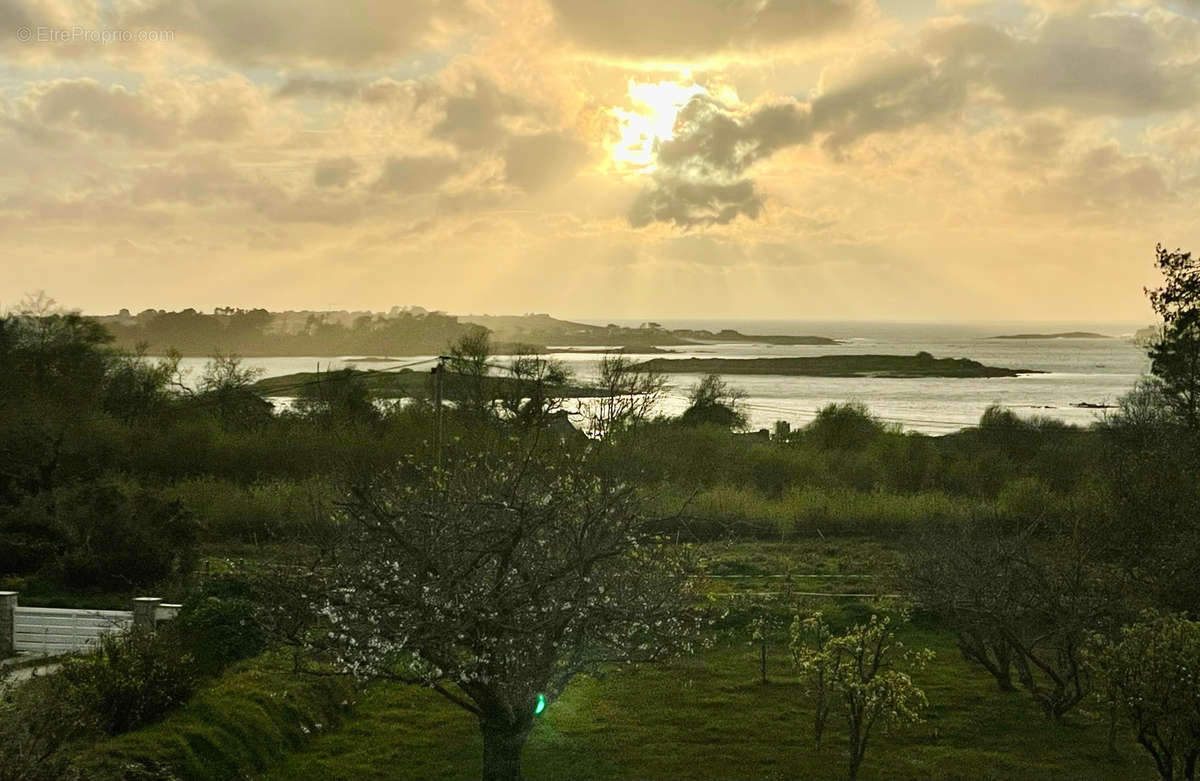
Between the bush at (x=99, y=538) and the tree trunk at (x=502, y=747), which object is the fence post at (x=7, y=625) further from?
the tree trunk at (x=502, y=747)

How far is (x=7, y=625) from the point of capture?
18156mm

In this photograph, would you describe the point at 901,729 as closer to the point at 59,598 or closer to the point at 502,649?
the point at 502,649

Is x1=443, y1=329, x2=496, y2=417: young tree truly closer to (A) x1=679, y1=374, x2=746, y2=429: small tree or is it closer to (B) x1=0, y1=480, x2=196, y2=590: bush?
(A) x1=679, y1=374, x2=746, y2=429: small tree

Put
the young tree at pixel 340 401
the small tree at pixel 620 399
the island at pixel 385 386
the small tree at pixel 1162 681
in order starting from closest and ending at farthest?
the small tree at pixel 1162 681, the young tree at pixel 340 401, the island at pixel 385 386, the small tree at pixel 620 399

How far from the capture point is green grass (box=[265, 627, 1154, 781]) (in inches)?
579

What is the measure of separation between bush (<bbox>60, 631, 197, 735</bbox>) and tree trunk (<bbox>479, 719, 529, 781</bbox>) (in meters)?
4.95

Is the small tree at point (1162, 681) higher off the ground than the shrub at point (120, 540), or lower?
higher

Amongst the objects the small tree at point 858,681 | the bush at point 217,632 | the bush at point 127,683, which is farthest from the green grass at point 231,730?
the small tree at point 858,681

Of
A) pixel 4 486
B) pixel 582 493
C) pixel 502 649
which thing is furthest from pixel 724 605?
pixel 4 486

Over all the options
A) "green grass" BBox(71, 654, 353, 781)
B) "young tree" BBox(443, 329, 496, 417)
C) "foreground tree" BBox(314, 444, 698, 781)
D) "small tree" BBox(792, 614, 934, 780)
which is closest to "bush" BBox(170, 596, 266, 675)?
"green grass" BBox(71, 654, 353, 781)

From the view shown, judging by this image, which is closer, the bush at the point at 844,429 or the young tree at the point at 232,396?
the young tree at the point at 232,396

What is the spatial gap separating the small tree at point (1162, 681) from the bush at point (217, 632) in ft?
41.1

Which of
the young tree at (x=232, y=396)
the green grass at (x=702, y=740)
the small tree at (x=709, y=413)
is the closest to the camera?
the green grass at (x=702, y=740)

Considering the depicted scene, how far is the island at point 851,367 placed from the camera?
146m
